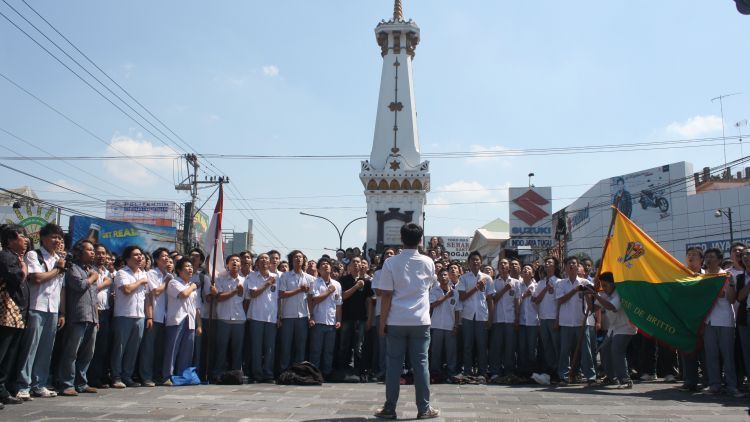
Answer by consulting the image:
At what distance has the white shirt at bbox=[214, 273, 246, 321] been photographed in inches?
372

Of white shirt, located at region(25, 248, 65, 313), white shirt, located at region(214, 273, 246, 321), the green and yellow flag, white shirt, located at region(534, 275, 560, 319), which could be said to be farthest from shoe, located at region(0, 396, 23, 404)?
the green and yellow flag

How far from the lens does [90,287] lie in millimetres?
7520

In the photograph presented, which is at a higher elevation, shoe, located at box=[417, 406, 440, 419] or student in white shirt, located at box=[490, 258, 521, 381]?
student in white shirt, located at box=[490, 258, 521, 381]

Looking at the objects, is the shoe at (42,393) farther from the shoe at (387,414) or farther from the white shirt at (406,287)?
the white shirt at (406,287)

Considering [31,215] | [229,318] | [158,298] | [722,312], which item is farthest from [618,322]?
[31,215]

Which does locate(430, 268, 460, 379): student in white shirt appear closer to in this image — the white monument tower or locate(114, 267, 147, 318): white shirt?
locate(114, 267, 147, 318): white shirt

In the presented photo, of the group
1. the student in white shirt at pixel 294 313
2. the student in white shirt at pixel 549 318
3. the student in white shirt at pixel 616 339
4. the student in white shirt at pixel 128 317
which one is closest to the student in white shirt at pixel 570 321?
the student in white shirt at pixel 549 318

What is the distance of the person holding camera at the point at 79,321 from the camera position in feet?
23.9

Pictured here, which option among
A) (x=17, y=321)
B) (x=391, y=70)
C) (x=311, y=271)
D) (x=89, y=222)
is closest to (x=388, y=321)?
(x=17, y=321)

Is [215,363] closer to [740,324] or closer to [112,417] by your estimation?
[112,417]

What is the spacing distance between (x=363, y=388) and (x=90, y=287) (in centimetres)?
373

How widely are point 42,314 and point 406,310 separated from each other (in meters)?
3.99

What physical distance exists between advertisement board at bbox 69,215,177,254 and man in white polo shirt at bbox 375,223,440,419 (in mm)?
21911

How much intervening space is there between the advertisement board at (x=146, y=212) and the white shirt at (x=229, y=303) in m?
52.8
